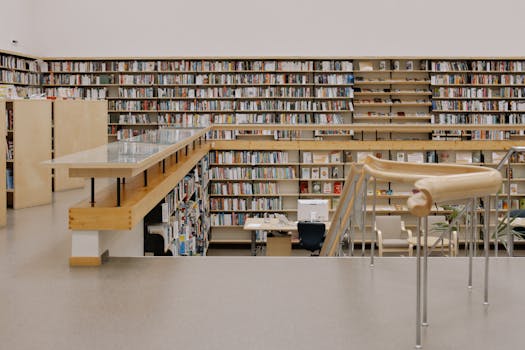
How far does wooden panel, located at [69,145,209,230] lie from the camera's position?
3.67 m

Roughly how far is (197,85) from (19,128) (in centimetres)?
705

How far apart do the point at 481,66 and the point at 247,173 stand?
5.70 meters

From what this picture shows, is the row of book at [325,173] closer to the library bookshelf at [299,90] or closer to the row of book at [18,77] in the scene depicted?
the library bookshelf at [299,90]

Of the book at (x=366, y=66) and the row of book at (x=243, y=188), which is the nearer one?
the row of book at (x=243, y=188)

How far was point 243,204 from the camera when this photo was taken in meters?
11.2

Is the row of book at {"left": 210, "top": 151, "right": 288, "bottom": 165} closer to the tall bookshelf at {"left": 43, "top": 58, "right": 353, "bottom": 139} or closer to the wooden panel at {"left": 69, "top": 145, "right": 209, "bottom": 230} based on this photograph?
the tall bookshelf at {"left": 43, "top": 58, "right": 353, "bottom": 139}

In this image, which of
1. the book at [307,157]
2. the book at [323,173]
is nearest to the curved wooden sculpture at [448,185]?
the book at [307,157]

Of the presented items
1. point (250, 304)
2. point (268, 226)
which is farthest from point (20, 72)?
point (250, 304)

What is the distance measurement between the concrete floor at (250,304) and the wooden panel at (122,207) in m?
0.25

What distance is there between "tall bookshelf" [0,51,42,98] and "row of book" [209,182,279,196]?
3.75 meters

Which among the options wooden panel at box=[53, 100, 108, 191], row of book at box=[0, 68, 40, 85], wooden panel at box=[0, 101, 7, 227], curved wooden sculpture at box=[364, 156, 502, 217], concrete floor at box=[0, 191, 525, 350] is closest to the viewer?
curved wooden sculpture at box=[364, 156, 502, 217]

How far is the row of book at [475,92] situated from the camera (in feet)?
42.6
